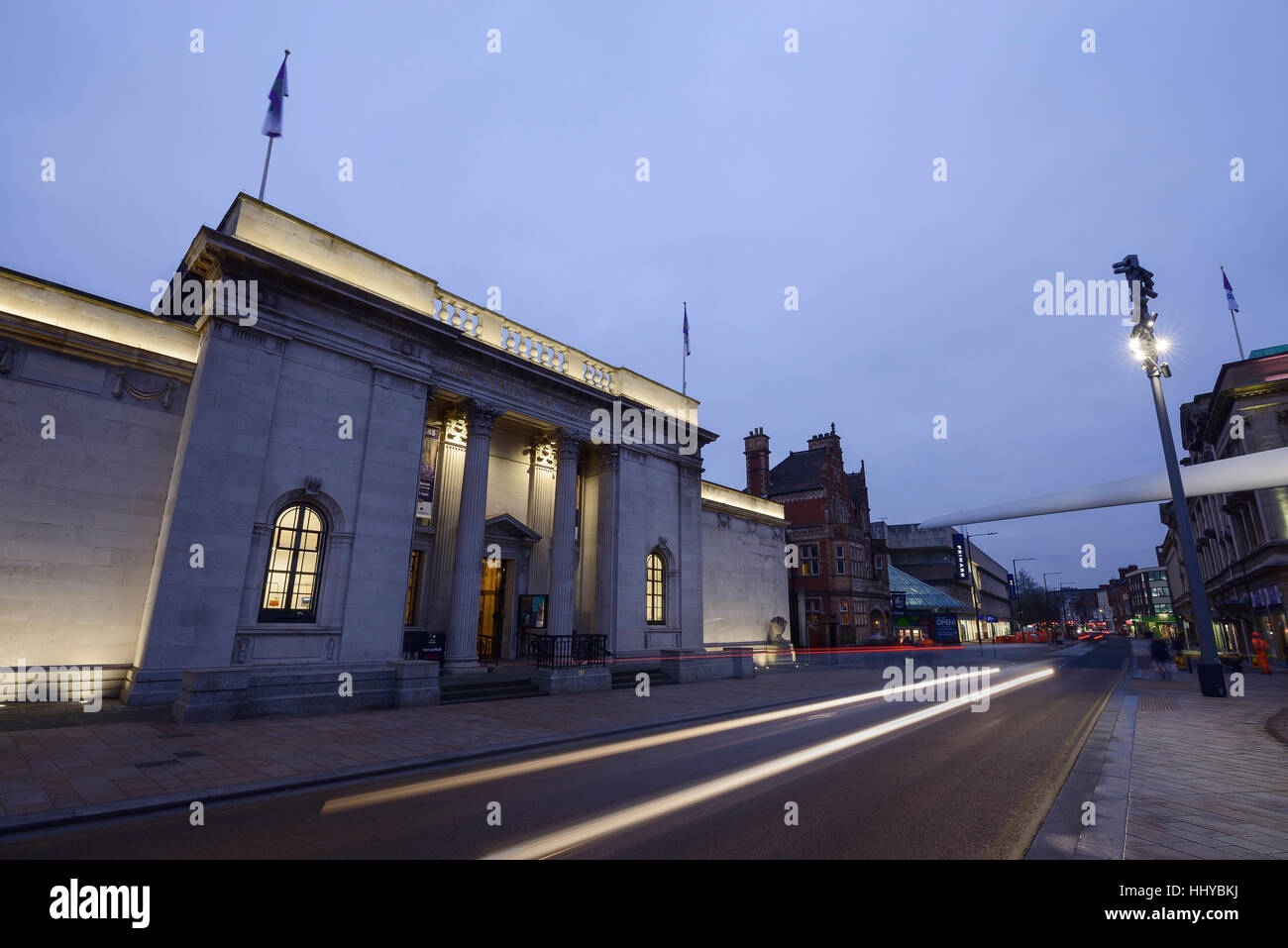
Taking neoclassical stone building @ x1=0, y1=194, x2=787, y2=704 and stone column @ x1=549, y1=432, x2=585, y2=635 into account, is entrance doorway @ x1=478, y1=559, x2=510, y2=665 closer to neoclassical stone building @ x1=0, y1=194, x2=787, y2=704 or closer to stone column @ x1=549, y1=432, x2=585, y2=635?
neoclassical stone building @ x1=0, y1=194, x2=787, y2=704

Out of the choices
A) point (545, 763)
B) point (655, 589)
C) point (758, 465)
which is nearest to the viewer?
point (545, 763)

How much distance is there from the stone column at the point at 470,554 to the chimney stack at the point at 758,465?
26212mm

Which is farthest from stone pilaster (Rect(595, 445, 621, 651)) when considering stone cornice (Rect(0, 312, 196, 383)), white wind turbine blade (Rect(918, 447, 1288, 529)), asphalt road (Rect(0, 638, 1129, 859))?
white wind turbine blade (Rect(918, 447, 1288, 529))

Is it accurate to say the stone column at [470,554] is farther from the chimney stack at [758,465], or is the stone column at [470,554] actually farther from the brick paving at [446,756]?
the chimney stack at [758,465]

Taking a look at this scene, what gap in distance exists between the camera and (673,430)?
86.3 feet

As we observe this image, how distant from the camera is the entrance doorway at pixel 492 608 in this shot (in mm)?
21141

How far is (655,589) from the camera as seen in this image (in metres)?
24.8

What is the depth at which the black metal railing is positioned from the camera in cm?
1897

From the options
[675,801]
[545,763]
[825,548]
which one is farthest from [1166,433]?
[825,548]

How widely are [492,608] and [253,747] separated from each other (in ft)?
40.4

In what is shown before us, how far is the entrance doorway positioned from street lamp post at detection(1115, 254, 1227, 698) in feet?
69.5

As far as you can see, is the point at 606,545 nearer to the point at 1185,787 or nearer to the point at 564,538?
the point at 564,538
